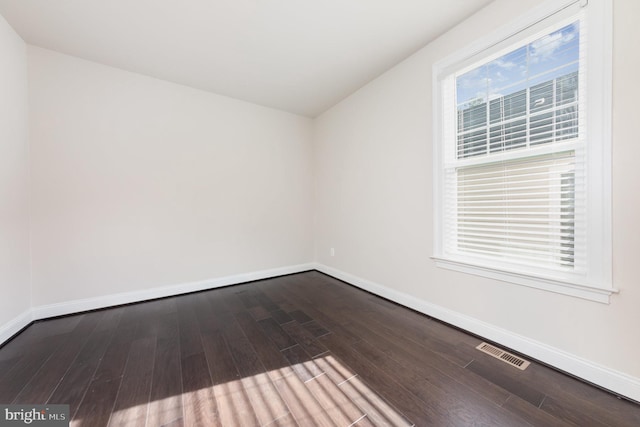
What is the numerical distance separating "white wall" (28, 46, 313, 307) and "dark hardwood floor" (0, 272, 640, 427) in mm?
691

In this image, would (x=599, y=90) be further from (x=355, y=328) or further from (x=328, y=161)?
(x=328, y=161)

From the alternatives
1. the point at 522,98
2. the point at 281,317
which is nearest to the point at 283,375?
the point at 281,317

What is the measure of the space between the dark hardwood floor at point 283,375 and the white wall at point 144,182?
691 mm

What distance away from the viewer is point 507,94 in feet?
6.30

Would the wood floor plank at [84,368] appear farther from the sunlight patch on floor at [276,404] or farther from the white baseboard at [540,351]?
the white baseboard at [540,351]

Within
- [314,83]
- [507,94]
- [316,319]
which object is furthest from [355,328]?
[314,83]

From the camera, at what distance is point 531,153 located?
5.81ft

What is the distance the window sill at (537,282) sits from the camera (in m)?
1.48

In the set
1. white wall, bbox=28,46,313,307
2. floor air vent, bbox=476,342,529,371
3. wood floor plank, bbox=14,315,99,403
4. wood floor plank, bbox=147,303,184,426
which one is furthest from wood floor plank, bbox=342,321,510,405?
white wall, bbox=28,46,313,307

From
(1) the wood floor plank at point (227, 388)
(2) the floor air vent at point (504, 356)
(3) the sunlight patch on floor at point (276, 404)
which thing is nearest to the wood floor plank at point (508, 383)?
(2) the floor air vent at point (504, 356)

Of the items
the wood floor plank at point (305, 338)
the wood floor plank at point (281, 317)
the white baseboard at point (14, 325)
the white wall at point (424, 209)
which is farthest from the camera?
the wood floor plank at point (281, 317)

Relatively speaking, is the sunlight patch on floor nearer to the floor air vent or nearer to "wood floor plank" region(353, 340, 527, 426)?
"wood floor plank" region(353, 340, 527, 426)

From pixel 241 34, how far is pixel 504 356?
3.45 meters

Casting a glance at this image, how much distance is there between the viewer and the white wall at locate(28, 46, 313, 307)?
97.7 inches
